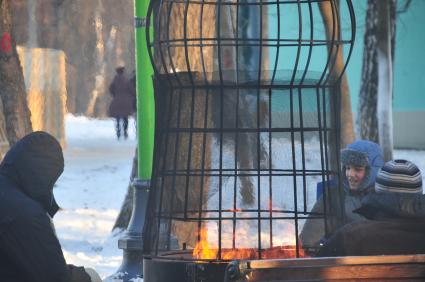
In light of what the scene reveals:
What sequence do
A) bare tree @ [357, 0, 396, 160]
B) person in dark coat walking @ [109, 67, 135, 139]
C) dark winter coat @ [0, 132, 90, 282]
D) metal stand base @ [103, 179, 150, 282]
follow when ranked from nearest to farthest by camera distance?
dark winter coat @ [0, 132, 90, 282]
metal stand base @ [103, 179, 150, 282]
bare tree @ [357, 0, 396, 160]
person in dark coat walking @ [109, 67, 135, 139]

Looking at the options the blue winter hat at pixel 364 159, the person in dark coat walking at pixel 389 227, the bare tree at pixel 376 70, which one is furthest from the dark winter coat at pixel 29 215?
the bare tree at pixel 376 70

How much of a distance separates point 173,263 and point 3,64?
842cm

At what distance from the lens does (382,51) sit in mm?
18266

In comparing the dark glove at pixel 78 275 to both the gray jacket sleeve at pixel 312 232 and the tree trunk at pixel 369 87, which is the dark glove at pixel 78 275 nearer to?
the gray jacket sleeve at pixel 312 232

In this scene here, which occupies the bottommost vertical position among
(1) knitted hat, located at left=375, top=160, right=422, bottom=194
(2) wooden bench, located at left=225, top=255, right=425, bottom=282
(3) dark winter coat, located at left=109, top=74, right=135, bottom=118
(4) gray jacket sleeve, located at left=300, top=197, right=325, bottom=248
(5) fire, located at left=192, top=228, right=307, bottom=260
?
(3) dark winter coat, located at left=109, top=74, right=135, bottom=118

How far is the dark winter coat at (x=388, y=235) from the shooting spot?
4.71 metres

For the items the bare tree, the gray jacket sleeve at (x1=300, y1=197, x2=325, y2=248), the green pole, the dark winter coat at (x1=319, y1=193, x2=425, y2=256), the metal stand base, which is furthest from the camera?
the bare tree

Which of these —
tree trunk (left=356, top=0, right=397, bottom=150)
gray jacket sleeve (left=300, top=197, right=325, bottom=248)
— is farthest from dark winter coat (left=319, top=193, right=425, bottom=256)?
tree trunk (left=356, top=0, right=397, bottom=150)

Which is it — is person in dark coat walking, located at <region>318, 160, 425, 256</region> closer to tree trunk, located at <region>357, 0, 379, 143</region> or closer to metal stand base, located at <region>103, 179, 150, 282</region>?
metal stand base, located at <region>103, 179, 150, 282</region>

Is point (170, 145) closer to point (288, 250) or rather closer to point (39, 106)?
point (288, 250)

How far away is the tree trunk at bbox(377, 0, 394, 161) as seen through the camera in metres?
18.1

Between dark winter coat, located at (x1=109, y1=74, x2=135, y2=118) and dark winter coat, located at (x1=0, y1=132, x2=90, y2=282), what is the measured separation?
77.1ft

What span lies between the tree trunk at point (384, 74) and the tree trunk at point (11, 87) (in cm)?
711

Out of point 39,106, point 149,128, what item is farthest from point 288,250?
point 39,106
